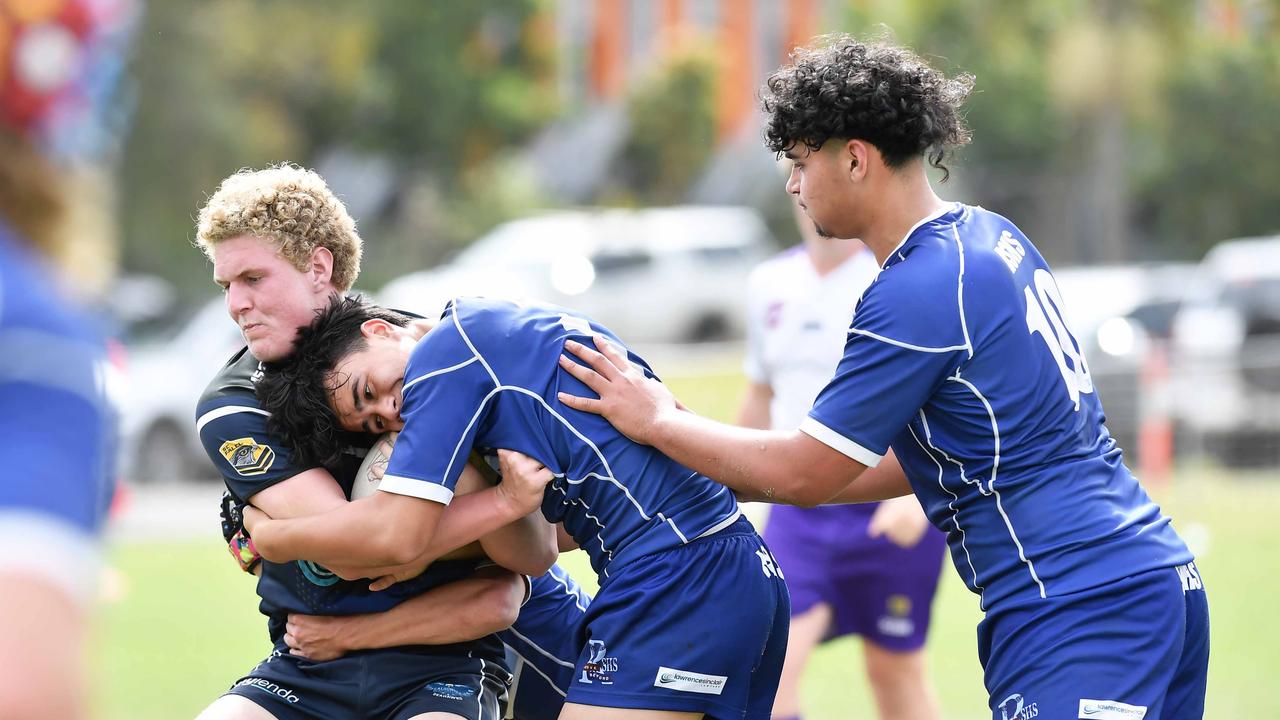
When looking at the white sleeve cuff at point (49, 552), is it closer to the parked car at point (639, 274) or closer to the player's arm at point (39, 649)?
the player's arm at point (39, 649)

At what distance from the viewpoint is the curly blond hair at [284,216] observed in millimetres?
3980

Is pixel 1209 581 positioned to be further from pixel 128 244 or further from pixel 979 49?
pixel 979 49

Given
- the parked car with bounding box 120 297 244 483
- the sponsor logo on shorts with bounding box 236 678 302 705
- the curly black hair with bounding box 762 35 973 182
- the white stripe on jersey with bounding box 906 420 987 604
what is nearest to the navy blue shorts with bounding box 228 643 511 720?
the sponsor logo on shorts with bounding box 236 678 302 705

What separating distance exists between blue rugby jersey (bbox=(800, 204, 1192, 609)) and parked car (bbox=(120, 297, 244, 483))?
15.3 meters

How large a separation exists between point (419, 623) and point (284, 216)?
3.75 feet

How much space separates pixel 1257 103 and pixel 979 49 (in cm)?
800

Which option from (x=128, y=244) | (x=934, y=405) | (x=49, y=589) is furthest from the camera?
(x=128, y=244)

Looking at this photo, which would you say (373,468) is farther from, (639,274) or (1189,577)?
(639,274)

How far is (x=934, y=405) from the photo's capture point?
3561 mm

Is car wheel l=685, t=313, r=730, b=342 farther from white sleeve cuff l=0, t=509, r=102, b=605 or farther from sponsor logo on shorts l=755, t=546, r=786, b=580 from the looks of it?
white sleeve cuff l=0, t=509, r=102, b=605

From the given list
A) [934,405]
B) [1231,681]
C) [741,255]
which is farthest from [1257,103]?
[934,405]

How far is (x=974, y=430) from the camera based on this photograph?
3518 millimetres

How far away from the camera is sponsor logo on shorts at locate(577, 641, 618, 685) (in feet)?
12.1

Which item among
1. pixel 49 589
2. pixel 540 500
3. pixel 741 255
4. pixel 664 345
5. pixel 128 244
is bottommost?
pixel 49 589
